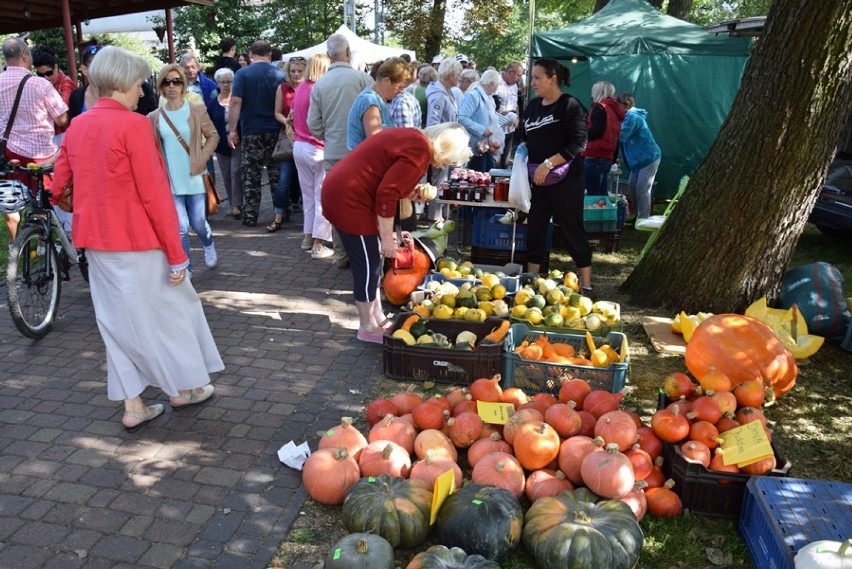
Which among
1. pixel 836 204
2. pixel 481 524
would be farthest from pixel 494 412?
pixel 836 204

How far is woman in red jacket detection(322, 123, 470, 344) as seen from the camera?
4406 millimetres

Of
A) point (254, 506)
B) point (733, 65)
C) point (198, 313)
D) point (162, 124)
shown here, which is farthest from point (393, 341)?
point (733, 65)

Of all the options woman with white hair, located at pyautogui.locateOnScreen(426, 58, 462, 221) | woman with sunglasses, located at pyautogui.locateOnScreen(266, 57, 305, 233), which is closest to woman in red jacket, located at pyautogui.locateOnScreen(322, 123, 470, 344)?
woman with sunglasses, located at pyautogui.locateOnScreen(266, 57, 305, 233)

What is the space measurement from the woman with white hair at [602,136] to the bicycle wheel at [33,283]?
662cm

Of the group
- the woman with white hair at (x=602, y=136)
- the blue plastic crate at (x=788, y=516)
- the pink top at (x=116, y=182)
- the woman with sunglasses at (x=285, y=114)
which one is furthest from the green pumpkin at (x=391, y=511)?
the woman with white hair at (x=602, y=136)

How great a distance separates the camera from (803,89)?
5.09m

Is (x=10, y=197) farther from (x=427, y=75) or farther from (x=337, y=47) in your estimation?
(x=427, y=75)

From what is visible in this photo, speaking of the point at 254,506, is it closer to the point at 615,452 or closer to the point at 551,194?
the point at 615,452

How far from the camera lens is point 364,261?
484 centimetres

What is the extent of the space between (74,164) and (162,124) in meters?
2.70

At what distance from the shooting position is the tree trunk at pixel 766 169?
5.04 metres

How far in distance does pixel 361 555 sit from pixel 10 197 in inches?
164

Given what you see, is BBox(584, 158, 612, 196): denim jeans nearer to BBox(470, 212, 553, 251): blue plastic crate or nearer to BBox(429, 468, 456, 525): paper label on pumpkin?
BBox(470, 212, 553, 251): blue plastic crate

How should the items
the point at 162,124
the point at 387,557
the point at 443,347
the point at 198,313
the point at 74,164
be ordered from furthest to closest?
1. the point at 162,124
2. the point at 443,347
3. the point at 198,313
4. the point at 74,164
5. the point at 387,557
